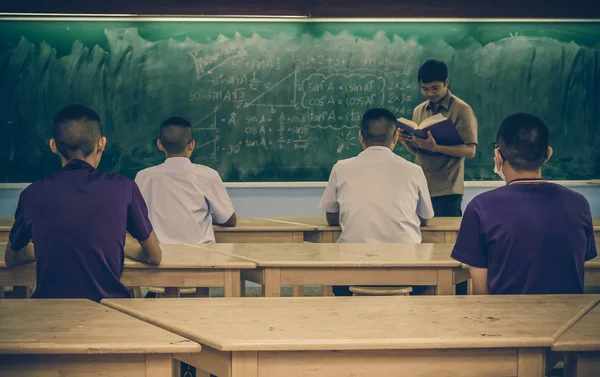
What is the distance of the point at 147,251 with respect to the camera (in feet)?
9.04

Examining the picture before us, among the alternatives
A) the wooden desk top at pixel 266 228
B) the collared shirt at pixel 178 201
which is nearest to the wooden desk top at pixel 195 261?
the collared shirt at pixel 178 201

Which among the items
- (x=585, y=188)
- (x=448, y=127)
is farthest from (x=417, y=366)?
(x=585, y=188)

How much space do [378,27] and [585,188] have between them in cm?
210

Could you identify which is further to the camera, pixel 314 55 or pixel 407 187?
pixel 314 55

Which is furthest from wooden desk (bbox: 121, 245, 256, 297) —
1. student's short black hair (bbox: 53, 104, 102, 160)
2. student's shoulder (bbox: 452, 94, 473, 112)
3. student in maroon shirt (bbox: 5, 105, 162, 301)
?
student's shoulder (bbox: 452, 94, 473, 112)

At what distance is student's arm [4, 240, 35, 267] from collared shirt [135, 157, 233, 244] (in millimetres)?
984

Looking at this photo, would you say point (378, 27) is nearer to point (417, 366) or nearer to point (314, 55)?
point (314, 55)

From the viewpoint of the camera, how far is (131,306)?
213 centimetres

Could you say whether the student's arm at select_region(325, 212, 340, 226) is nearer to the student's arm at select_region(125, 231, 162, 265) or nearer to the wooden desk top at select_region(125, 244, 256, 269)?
the wooden desk top at select_region(125, 244, 256, 269)

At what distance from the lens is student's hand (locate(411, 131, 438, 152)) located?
4.75 m

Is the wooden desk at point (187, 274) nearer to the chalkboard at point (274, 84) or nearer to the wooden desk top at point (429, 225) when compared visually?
the wooden desk top at point (429, 225)

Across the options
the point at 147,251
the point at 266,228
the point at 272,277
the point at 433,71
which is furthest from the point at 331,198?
the point at 433,71

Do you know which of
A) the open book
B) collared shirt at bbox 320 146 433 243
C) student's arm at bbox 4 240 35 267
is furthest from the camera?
the open book

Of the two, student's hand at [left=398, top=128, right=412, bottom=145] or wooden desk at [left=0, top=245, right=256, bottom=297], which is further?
student's hand at [left=398, top=128, right=412, bottom=145]
